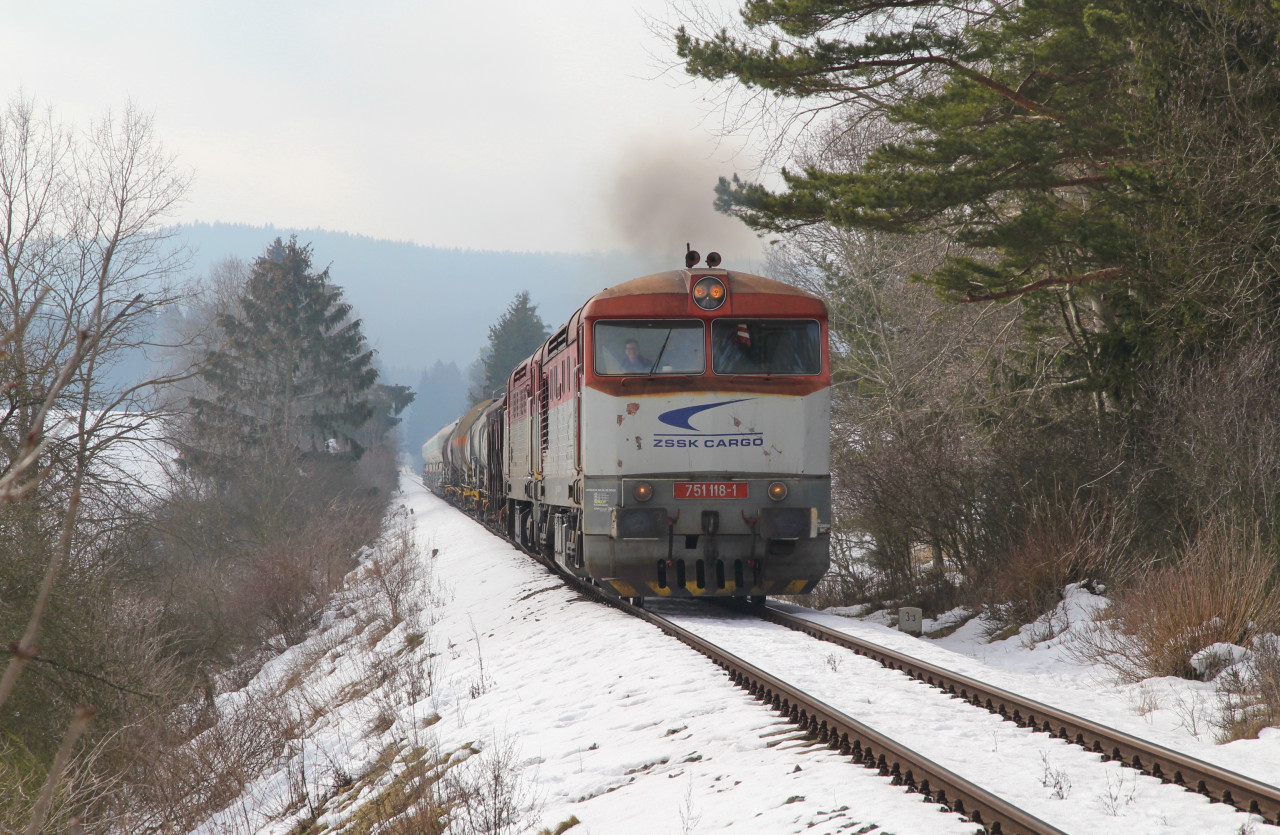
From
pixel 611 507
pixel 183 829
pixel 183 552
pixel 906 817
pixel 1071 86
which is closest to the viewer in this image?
pixel 906 817

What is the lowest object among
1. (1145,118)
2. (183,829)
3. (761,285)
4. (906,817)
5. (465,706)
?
(183,829)

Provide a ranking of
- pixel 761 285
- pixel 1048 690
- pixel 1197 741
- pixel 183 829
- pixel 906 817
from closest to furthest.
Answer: pixel 906 817 < pixel 1197 741 < pixel 1048 690 < pixel 183 829 < pixel 761 285

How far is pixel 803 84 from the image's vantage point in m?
12.3

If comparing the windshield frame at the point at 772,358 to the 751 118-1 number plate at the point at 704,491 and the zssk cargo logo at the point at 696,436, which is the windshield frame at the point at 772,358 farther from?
the 751 118-1 number plate at the point at 704,491

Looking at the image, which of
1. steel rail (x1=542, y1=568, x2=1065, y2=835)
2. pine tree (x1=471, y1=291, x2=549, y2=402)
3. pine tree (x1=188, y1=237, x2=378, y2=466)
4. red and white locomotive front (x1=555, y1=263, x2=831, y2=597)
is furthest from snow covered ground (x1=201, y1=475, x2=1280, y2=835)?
pine tree (x1=471, y1=291, x2=549, y2=402)

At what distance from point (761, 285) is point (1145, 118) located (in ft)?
15.1

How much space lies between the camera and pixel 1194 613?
7809mm

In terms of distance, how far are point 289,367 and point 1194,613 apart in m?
36.5

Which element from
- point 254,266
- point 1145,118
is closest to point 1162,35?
point 1145,118

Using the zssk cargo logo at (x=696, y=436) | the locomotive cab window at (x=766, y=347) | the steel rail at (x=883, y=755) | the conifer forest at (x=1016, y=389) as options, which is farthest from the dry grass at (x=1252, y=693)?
the locomotive cab window at (x=766, y=347)

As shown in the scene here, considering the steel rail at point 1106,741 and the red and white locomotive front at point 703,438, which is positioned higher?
the red and white locomotive front at point 703,438

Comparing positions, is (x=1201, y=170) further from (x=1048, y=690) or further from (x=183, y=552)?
(x=183, y=552)

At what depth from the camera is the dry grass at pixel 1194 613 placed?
7672 mm

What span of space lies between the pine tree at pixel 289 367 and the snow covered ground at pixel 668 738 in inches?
1043
